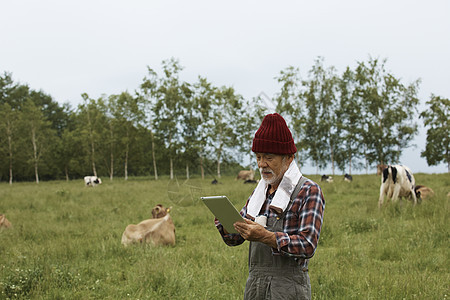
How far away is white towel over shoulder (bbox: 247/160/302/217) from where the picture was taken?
2232 millimetres

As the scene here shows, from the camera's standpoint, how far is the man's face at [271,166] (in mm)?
2352

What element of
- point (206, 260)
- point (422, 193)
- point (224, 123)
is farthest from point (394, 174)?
point (224, 123)

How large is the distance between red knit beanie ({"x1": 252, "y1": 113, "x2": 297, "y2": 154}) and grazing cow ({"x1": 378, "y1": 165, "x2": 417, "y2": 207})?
9.27m

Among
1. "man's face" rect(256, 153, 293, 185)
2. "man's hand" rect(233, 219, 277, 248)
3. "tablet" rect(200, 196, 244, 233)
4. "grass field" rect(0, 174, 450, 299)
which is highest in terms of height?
"man's face" rect(256, 153, 293, 185)

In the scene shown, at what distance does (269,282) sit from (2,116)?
45.3 m

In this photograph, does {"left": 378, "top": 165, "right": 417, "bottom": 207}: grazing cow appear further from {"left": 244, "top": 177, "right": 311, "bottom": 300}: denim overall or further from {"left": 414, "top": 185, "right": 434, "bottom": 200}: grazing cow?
{"left": 244, "top": 177, "right": 311, "bottom": 300}: denim overall

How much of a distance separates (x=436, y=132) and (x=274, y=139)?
42695mm

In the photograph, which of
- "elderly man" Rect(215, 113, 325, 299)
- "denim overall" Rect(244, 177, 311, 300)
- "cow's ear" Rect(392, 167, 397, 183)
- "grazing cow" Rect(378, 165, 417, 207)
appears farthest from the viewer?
"cow's ear" Rect(392, 167, 397, 183)

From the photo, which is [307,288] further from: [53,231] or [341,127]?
[341,127]

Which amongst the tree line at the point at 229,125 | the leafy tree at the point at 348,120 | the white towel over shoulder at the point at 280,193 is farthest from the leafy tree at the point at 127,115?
the white towel over shoulder at the point at 280,193

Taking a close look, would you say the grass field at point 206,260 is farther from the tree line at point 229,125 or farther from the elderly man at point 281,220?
the tree line at point 229,125

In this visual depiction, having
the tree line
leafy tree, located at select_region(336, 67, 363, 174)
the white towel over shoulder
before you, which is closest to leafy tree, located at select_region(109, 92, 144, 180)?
the tree line

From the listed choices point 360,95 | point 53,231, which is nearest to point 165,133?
point 360,95

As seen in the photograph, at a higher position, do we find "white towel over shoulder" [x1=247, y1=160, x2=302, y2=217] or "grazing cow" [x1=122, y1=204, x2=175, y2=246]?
"white towel over shoulder" [x1=247, y1=160, x2=302, y2=217]
